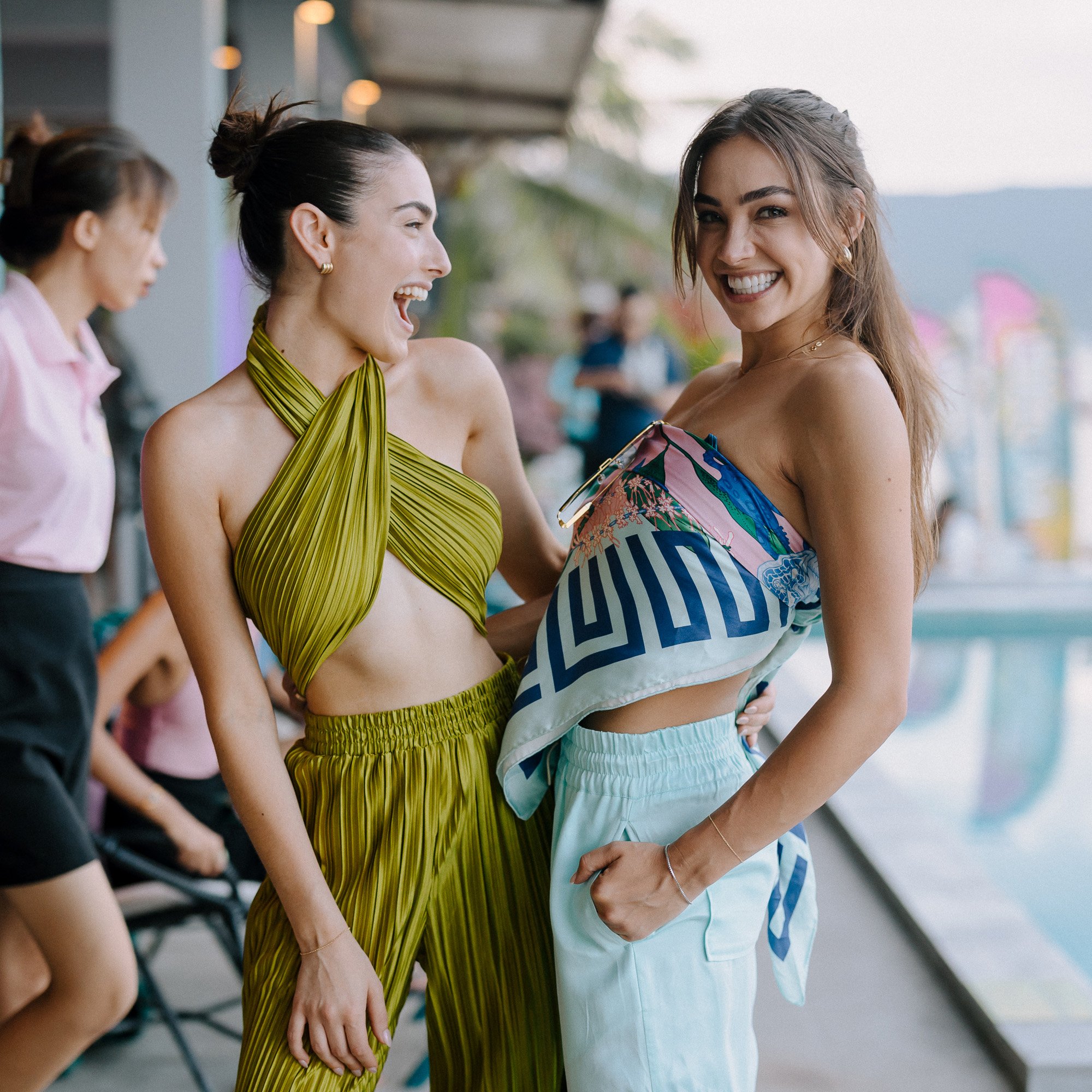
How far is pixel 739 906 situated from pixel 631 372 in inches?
251

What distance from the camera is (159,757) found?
2598 millimetres

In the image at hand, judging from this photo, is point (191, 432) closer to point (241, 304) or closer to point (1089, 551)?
point (241, 304)

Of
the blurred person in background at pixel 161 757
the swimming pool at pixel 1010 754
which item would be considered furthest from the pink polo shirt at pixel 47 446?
the swimming pool at pixel 1010 754

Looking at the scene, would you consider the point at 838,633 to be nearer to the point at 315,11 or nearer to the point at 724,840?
the point at 724,840

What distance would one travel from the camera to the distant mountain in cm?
1691

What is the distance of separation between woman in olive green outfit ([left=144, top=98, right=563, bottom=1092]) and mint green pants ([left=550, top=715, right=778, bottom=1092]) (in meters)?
0.12

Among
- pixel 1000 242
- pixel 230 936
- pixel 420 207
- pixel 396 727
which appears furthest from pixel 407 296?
pixel 1000 242

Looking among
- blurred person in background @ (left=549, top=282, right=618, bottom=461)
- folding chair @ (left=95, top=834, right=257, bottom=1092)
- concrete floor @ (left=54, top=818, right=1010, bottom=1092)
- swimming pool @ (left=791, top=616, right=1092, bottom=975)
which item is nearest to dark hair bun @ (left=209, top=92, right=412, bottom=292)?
folding chair @ (left=95, top=834, right=257, bottom=1092)

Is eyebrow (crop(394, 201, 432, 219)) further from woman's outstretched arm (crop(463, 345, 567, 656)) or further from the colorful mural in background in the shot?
the colorful mural in background

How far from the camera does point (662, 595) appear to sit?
1314mm

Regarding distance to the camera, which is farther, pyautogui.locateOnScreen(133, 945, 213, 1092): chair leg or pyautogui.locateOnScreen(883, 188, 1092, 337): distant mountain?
pyautogui.locateOnScreen(883, 188, 1092, 337): distant mountain

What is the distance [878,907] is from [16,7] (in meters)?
8.05

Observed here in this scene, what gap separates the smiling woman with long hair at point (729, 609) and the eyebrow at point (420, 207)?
34cm

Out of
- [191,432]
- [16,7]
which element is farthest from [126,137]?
[16,7]
